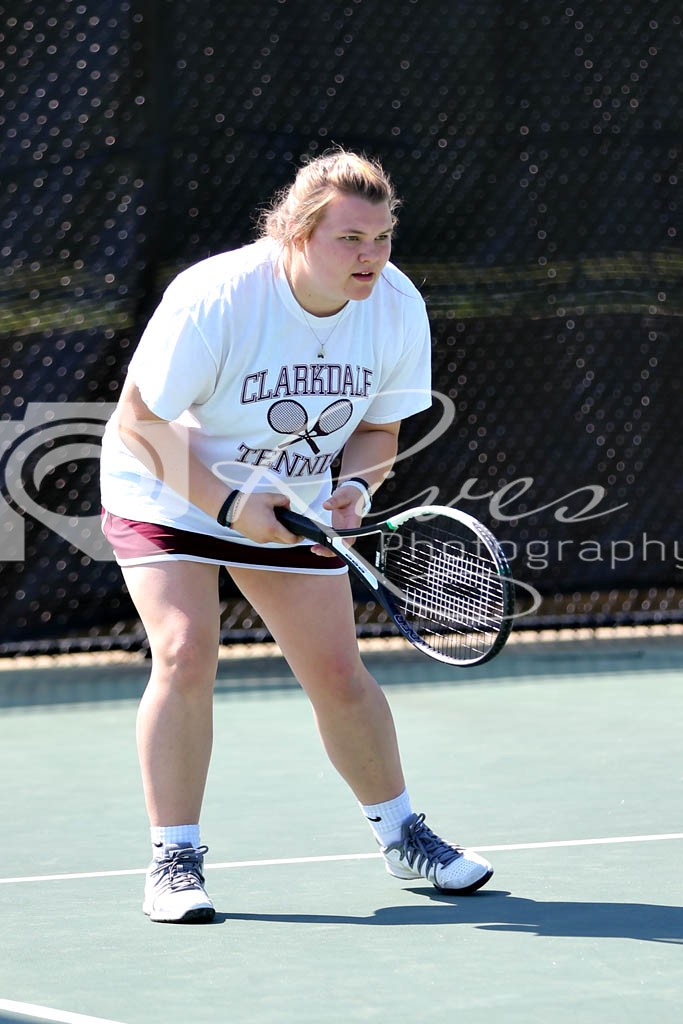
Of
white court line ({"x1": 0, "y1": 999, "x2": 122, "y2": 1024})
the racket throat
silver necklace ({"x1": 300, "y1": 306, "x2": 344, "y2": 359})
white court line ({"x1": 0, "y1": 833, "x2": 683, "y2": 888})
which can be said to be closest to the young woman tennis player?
silver necklace ({"x1": 300, "y1": 306, "x2": 344, "y2": 359})

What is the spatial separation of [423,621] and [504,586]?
478 millimetres

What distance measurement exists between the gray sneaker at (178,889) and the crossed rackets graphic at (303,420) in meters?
0.75

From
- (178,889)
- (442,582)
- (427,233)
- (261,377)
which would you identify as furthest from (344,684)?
(427,233)

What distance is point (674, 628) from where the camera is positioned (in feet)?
21.7

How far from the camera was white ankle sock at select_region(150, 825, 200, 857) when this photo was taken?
121 inches

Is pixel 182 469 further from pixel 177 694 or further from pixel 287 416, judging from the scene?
pixel 177 694

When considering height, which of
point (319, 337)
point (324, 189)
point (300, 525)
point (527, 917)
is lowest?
point (527, 917)

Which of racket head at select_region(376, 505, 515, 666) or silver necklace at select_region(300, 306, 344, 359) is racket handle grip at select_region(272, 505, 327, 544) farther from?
silver necklace at select_region(300, 306, 344, 359)

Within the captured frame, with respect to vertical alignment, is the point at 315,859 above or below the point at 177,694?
below

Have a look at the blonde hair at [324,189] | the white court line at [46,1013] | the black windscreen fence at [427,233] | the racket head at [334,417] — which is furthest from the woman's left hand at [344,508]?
the black windscreen fence at [427,233]

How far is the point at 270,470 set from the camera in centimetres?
321

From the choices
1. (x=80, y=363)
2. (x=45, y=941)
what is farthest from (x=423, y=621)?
(x=80, y=363)

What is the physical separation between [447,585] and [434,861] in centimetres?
51

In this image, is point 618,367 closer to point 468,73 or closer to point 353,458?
point 468,73
